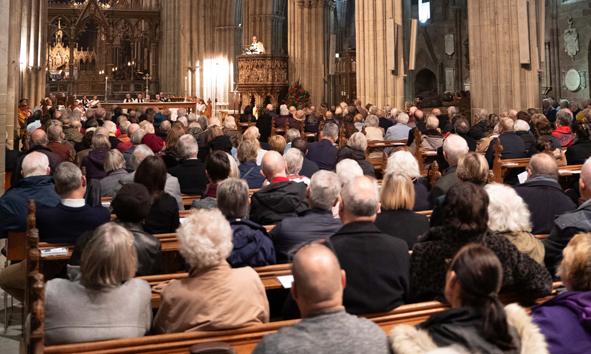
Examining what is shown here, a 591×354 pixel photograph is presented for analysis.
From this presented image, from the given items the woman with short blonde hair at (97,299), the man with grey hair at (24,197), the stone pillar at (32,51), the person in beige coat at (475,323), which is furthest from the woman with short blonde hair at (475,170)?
the stone pillar at (32,51)

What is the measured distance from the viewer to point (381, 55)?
1669 centimetres

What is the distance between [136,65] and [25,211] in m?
26.3

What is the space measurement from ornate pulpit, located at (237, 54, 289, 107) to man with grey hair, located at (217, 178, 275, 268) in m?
19.1

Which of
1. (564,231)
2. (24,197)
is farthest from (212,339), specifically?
(24,197)

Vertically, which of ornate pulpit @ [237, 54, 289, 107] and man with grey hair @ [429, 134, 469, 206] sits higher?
ornate pulpit @ [237, 54, 289, 107]

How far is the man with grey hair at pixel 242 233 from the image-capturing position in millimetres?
3818

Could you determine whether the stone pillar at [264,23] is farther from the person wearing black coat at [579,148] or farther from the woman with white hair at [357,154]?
the person wearing black coat at [579,148]

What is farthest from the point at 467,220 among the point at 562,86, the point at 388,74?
the point at 562,86

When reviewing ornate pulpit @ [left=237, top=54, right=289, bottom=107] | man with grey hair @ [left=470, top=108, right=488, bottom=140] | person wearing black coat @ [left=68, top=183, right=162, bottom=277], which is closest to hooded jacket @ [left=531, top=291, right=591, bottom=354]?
person wearing black coat @ [left=68, top=183, right=162, bottom=277]

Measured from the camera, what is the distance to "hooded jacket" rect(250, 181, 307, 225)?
5.02 meters

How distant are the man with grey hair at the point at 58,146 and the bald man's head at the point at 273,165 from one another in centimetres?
384

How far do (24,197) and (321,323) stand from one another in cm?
419

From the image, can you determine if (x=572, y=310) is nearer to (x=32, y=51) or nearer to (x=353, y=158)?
(x=353, y=158)

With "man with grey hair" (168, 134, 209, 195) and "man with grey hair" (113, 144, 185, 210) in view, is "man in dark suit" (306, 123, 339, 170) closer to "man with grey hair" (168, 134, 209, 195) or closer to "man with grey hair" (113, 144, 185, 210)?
"man with grey hair" (168, 134, 209, 195)
